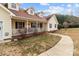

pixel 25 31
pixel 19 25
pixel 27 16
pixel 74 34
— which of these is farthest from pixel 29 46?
pixel 74 34

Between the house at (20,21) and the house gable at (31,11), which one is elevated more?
the house gable at (31,11)

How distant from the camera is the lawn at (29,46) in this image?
3160 millimetres

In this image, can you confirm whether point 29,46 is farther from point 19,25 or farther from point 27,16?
point 27,16

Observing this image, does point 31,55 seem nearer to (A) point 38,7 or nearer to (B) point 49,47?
(B) point 49,47

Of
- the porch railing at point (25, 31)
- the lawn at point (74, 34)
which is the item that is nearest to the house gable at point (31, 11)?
the porch railing at point (25, 31)

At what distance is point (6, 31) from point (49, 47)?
0.83 meters

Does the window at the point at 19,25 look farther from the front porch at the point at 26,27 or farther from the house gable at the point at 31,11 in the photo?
the house gable at the point at 31,11

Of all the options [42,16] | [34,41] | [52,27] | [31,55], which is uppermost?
[42,16]

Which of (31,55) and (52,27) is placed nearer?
(31,55)

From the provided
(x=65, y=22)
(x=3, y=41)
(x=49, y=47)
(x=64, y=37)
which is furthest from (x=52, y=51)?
(x=3, y=41)

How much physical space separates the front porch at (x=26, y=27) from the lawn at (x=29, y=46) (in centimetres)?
14

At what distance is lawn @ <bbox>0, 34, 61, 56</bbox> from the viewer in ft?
10.4

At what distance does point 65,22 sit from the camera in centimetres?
340

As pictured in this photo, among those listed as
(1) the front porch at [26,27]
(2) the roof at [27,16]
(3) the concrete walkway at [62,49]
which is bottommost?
(3) the concrete walkway at [62,49]
